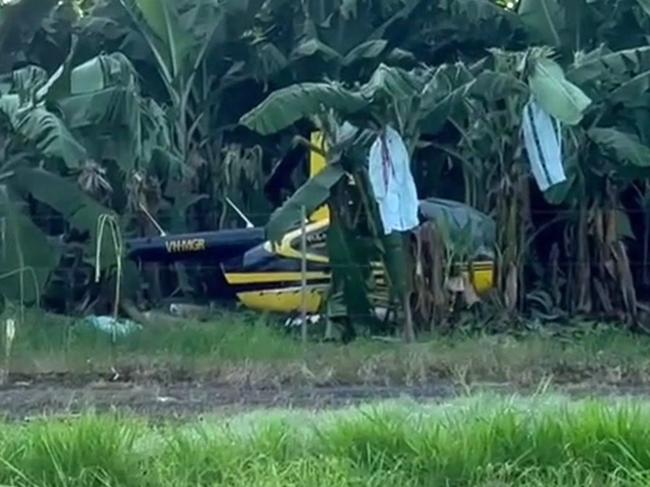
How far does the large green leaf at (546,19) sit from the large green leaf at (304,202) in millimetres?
3228

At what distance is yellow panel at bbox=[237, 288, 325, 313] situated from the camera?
49.4 feet

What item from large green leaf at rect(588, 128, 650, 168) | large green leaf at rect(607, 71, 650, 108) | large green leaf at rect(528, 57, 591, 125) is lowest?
large green leaf at rect(588, 128, 650, 168)

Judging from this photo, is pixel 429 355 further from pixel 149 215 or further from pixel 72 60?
pixel 72 60

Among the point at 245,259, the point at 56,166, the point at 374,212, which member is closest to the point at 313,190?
the point at 374,212

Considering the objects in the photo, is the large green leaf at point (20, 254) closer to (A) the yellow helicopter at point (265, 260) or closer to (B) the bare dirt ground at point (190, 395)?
(A) the yellow helicopter at point (265, 260)

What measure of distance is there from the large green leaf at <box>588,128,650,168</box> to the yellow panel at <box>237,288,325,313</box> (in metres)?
3.16

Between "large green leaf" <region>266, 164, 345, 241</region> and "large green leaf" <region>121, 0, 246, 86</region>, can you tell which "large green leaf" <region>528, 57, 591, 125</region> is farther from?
"large green leaf" <region>121, 0, 246, 86</region>

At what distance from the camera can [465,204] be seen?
1598 centimetres

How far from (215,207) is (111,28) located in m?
2.42

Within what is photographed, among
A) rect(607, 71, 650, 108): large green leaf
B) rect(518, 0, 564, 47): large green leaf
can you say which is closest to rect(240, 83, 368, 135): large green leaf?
rect(607, 71, 650, 108): large green leaf

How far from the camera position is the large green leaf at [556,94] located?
42.4 feet

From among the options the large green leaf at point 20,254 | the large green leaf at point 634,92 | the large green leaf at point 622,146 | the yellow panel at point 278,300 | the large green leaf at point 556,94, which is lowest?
the yellow panel at point 278,300

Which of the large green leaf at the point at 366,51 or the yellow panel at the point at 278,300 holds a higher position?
the large green leaf at the point at 366,51

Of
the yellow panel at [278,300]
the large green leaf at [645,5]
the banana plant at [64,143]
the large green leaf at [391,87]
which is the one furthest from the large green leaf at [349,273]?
the large green leaf at [645,5]
